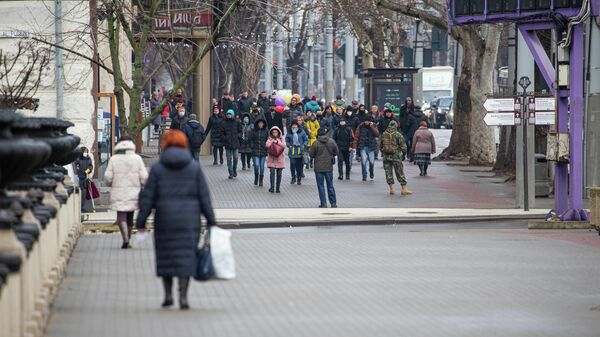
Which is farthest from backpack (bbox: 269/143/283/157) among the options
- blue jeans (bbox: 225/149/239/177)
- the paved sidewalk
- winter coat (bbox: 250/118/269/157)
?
the paved sidewalk

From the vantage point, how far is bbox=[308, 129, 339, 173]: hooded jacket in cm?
2972

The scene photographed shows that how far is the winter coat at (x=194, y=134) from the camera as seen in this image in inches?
1387

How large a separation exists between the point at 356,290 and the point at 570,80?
1002cm

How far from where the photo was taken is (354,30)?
198 ft

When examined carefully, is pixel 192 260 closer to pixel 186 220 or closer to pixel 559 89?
pixel 186 220

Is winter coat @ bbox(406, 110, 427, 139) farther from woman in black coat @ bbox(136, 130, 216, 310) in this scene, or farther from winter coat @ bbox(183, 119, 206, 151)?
woman in black coat @ bbox(136, 130, 216, 310)

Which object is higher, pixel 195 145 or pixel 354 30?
pixel 354 30

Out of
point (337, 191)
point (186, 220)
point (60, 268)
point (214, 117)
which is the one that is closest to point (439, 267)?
point (60, 268)

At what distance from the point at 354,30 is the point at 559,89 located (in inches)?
1427

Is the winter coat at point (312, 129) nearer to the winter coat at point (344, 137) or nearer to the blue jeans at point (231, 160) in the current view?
the winter coat at point (344, 137)

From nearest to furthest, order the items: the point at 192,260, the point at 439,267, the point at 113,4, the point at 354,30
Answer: the point at 192,260
the point at 439,267
the point at 113,4
the point at 354,30

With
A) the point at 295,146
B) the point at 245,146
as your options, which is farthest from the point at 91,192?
the point at 245,146

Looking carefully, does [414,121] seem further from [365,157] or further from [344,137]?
[365,157]

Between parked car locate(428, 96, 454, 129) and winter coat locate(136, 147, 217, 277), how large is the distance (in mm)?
67219
